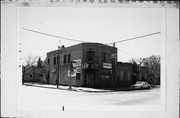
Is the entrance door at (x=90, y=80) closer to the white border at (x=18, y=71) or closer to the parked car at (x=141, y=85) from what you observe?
the white border at (x=18, y=71)

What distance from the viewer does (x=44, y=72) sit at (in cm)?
216

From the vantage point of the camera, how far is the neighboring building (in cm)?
213

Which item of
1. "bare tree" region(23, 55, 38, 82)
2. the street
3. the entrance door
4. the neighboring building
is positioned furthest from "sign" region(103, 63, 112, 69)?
"bare tree" region(23, 55, 38, 82)

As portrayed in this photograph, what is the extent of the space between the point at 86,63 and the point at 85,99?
364 mm

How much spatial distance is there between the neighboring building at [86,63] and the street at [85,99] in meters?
0.11

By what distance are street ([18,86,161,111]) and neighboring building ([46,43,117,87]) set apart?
110mm

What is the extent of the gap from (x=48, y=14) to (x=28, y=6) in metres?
0.22

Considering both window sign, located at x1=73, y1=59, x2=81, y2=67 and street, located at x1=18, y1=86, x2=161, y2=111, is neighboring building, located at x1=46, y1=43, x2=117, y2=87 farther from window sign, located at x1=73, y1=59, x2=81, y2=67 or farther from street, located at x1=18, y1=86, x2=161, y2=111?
street, located at x1=18, y1=86, x2=161, y2=111

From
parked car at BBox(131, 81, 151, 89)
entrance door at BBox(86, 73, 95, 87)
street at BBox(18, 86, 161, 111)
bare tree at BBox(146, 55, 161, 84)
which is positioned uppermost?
bare tree at BBox(146, 55, 161, 84)

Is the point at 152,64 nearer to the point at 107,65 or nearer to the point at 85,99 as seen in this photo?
the point at 107,65

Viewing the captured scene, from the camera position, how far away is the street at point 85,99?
211 centimetres

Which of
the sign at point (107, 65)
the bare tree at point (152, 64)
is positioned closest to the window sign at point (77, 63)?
the sign at point (107, 65)

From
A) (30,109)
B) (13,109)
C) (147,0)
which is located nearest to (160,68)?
(147,0)

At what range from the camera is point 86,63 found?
84.3 inches
